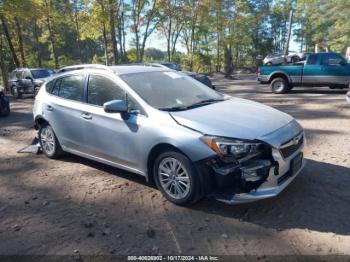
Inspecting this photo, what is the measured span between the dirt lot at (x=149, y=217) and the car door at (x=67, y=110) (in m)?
0.56

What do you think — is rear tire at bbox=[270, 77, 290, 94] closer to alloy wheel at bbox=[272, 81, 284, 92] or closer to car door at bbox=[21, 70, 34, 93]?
alloy wheel at bbox=[272, 81, 284, 92]

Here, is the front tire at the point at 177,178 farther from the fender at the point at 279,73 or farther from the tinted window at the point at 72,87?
the fender at the point at 279,73

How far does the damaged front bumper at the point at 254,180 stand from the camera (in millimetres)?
3826

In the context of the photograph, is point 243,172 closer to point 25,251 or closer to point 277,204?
point 277,204

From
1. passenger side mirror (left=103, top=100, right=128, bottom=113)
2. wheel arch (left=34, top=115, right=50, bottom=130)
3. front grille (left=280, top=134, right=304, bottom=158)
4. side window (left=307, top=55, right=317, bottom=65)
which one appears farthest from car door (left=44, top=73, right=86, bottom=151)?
side window (left=307, top=55, right=317, bottom=65)

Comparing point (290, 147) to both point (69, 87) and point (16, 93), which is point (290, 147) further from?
point (16, 93)

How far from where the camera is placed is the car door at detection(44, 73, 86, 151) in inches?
215

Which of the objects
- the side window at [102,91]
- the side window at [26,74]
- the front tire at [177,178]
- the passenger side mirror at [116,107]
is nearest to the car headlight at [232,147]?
the front tire at [177,178]

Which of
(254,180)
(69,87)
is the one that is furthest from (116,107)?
(254,180)

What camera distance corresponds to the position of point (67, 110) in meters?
5.62

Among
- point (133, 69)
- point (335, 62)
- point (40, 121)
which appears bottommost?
point (40, 121)

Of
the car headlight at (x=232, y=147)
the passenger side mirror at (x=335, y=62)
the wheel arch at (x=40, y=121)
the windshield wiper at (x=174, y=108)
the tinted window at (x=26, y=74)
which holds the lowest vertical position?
the tinted window at (x=26, y=74)

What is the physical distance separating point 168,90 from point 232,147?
1.59 meters

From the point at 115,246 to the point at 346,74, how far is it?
13742 millimetres
